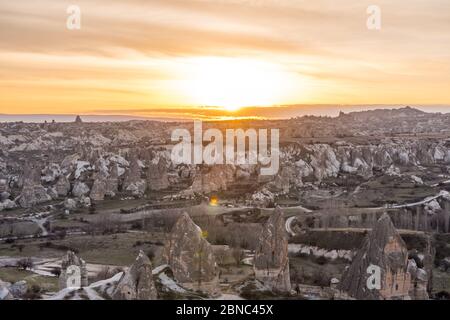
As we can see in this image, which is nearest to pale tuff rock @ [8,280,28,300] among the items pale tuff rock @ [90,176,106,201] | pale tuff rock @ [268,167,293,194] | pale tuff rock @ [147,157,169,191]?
pale tuff rock @ [90,176,106,201]

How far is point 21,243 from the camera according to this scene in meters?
35.4

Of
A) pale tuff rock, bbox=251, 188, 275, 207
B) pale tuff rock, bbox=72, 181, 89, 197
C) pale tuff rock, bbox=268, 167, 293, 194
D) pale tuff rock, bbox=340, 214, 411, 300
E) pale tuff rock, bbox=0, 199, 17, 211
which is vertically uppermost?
pale tuff rock, bbox=340, 214, 411, 300

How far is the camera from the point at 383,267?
774 inches

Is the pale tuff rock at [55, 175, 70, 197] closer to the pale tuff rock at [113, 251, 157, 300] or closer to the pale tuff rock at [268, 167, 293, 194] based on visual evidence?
the pale tuff rock at [268, 167, 293, 194]

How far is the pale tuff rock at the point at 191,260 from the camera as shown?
1919 cm

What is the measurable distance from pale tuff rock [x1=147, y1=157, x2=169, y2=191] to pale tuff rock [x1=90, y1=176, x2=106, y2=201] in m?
4.59

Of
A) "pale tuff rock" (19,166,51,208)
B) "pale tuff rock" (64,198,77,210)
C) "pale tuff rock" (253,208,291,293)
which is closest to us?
"pale tuff rock" (253,208,291,293)

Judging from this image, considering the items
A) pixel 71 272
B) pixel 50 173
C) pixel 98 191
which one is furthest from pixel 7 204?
pixel 71 272

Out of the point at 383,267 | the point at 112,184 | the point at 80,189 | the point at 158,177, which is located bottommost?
the point at 80,189

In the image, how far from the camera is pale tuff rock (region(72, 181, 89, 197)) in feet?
173

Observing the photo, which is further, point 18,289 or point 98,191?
point 98,191

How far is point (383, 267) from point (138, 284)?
7.61m

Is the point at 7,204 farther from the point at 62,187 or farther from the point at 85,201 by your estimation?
the point at 62,187

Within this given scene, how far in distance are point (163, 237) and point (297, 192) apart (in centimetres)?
1830
